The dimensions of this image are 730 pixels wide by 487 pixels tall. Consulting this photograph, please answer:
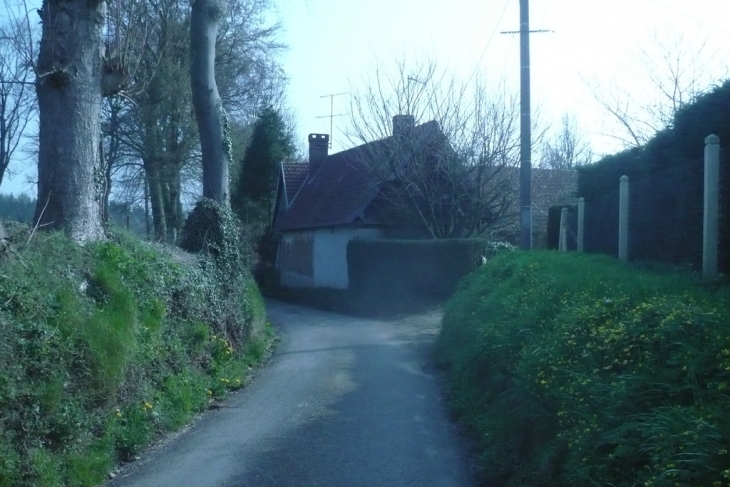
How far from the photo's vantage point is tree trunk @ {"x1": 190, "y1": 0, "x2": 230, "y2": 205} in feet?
53.3

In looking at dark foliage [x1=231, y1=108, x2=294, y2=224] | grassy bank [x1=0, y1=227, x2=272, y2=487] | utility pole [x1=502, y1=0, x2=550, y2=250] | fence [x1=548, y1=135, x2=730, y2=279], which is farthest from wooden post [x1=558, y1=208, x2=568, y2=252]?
dark foliage [x1=231, y1=108, x2=294, y2=224]

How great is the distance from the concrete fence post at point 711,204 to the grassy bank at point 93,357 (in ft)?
20.7

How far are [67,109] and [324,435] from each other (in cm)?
543

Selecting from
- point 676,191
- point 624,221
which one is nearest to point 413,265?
point 624,221

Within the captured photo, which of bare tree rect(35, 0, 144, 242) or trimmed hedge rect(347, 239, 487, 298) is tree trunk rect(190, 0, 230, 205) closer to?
bare tree rect(35, 0, 144, 242)

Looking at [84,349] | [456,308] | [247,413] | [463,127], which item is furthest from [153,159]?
[84,349]

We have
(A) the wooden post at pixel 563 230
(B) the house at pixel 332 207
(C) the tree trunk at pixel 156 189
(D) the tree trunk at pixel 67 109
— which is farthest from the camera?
(C) the tree trunk at pixel 156 189

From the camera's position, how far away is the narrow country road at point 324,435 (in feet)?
24.5

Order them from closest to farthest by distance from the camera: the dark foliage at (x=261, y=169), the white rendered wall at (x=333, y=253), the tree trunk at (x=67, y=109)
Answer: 1. the tree trunk at (x=67, y=109)
2. the white rendered wall at (x=333, y=253)
3. the dark foliage at (x=261, y=169)

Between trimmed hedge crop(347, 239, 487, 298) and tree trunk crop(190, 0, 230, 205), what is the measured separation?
9.75 m

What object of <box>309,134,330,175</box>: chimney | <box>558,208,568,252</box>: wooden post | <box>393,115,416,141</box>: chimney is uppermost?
<box>309,134,330,175</box>: chimney

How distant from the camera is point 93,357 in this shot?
805 centimetres

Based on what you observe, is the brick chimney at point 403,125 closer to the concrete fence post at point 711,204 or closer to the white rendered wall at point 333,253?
the white rendered wall at point 333,253

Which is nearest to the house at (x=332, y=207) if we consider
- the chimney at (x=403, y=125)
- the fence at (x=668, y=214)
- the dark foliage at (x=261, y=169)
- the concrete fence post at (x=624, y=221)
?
the chimney at (x=403, y=125)
